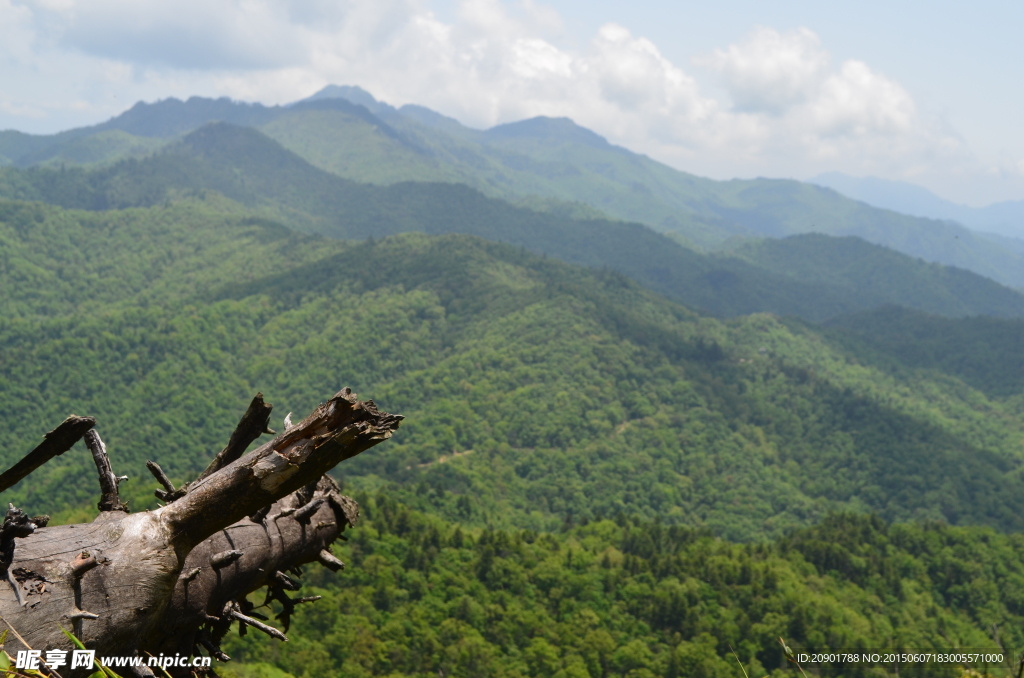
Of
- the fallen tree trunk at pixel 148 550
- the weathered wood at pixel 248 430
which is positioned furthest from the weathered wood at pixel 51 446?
the weathered wood at pixel 248 430

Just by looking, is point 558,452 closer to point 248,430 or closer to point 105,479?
point 248,430

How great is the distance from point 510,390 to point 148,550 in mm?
139118

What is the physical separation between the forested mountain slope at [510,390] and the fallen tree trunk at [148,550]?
8317cm

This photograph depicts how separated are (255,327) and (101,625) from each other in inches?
Answer: 6831

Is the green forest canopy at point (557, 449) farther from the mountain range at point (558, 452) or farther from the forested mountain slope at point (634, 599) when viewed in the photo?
the mountain range at point (558, 452)

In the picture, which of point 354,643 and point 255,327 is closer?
point 354,643

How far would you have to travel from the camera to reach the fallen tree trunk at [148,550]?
3.28 metres

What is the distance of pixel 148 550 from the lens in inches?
141

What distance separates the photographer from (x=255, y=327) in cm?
16638

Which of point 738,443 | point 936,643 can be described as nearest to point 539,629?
point 936,643

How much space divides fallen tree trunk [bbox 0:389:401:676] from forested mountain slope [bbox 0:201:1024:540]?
83171mm

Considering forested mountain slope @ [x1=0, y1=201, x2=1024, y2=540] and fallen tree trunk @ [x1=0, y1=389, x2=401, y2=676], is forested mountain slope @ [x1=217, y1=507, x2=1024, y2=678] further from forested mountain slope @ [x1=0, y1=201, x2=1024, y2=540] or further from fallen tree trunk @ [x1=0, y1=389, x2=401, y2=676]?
forested mountain slope @ [x1=0, y1=201, x2=1024, y2=540]

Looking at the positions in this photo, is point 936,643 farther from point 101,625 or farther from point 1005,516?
point 1005,516

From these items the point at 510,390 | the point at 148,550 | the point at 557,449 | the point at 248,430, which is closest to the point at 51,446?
the point at 148,550
